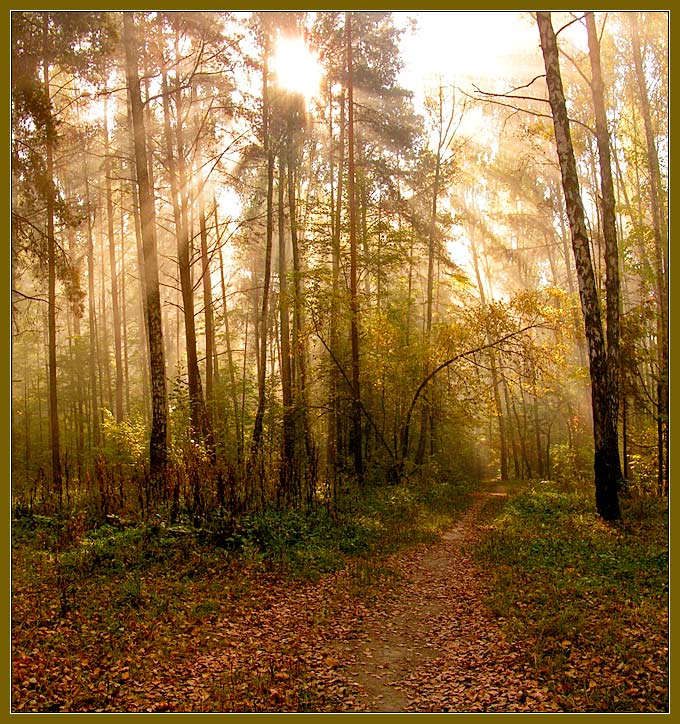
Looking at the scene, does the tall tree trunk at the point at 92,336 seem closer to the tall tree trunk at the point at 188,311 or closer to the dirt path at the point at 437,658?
the tall tree trunk at the point at 188,311

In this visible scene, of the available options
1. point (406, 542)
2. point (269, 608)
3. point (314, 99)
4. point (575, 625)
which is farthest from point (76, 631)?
point (314, 99)

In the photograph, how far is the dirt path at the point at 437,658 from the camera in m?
4.34

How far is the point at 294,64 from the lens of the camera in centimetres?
1622

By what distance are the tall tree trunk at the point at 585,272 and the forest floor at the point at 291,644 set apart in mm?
2618

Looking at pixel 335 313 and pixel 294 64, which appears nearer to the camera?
pixel 335 313

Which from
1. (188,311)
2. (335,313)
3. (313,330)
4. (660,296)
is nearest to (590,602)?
(660,296)

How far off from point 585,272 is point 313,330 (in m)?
7.58

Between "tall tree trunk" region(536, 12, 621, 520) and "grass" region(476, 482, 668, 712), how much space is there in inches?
45.6

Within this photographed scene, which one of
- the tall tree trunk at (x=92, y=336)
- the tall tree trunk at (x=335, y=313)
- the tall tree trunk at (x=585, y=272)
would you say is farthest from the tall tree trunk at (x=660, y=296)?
the tall tree trunk at (x=92, y=336)

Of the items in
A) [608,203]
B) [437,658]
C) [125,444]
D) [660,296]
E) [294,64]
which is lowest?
[437,658]

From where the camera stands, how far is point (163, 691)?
4418 mm

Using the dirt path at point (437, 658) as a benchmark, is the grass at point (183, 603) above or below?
above

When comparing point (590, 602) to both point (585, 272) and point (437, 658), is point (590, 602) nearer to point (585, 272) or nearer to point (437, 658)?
point (437, 658)

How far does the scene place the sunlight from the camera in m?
15.8
